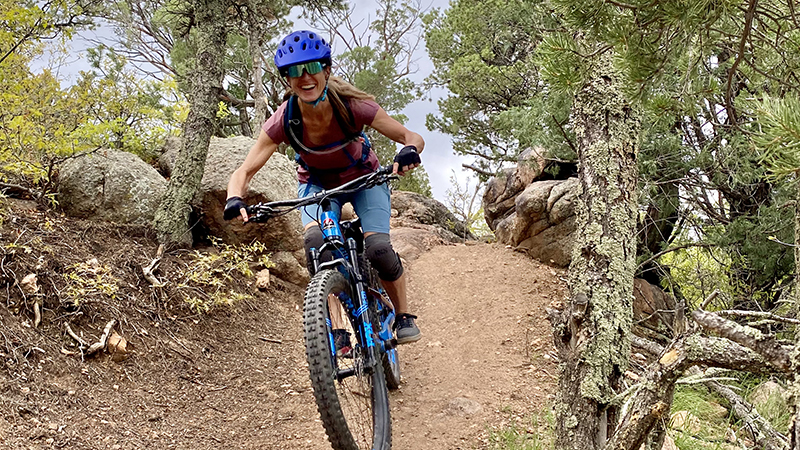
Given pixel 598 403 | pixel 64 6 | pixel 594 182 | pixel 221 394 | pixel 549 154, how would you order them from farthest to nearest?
1. pixel 549 154
2. pixel 64 6
3. pixel 221 394
4. pixel 594 182
5. pixel 598 403

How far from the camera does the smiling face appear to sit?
3215 millimetres

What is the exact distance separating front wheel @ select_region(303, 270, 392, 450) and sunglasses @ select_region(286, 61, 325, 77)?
47.8 inches

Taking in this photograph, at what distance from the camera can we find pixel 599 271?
116 inches

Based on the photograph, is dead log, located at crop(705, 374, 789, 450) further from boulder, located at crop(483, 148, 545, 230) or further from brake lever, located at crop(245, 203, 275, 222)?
boulder, located at crop(483, 148, 545, 230)

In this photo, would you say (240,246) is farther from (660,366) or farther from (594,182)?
(660,366)

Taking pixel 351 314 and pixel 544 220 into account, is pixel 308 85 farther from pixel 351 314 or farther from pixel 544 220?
pixel 544 220

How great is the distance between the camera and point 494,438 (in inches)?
140

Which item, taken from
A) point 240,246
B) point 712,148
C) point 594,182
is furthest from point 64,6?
point 712,148

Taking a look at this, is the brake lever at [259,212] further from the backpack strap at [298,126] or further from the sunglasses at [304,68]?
the sunglasses at [304,68]

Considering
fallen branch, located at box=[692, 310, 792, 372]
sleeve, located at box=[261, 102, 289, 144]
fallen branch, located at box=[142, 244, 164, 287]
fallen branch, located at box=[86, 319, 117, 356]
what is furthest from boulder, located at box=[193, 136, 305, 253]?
fallen branch, located at box=[692, 310, 792, 372]

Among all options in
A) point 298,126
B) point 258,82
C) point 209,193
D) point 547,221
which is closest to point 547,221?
point 547,221

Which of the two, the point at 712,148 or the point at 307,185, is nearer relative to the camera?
the point at 307,185

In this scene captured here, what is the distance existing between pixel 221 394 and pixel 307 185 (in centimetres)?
195

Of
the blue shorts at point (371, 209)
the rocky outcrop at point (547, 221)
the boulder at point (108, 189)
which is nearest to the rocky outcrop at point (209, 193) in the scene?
the boulder at point (108, 189)
